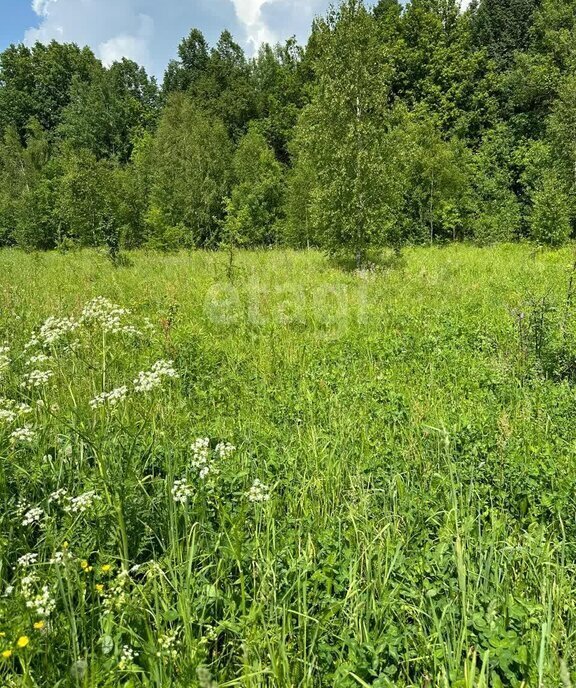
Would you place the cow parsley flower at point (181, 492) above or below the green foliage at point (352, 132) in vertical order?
below

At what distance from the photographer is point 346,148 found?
1237 centimetres

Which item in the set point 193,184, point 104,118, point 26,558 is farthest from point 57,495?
point 104,118

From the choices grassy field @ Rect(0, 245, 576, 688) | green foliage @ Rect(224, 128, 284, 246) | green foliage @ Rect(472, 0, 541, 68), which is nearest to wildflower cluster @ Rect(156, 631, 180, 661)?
grassy field @ Rect(0, 245, 576, 688)

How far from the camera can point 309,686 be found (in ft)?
5.13

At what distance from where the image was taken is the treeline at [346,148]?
1273 cm

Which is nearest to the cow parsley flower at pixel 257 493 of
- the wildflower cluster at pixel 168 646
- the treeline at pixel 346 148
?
the wildflower cluster at pixel 168 646

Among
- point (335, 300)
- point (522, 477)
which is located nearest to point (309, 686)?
point (522, 477)

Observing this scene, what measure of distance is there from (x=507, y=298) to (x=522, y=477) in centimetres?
582

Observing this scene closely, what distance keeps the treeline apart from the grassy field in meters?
9.07

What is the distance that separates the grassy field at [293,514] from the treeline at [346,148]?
29.8 ft

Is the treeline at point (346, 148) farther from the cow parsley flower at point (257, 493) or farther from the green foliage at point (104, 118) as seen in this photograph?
the cow parsley flower at point (257, 493)

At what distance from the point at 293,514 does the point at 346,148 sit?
12.0 meters

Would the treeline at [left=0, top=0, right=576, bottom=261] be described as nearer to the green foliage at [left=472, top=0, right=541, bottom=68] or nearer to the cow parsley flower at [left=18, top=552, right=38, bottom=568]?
the green foliage at [left=472, top=0, right=541, bottom=68]

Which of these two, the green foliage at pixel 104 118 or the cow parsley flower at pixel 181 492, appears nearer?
the cow parsley flower at pixel 181 492
